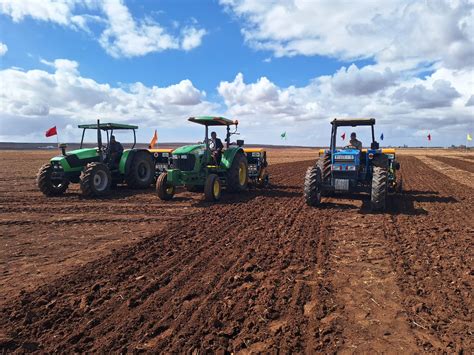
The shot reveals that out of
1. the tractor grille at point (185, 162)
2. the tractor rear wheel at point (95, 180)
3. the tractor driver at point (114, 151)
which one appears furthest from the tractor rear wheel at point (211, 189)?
the tractor driver at point (114, 151)

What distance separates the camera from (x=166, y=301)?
4.00 metres

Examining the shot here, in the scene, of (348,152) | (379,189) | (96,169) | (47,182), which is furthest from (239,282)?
(47,182)

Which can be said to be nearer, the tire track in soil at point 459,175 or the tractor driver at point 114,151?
the tractor driver at point 114,151

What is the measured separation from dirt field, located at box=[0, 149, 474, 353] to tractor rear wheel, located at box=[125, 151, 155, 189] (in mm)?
4031

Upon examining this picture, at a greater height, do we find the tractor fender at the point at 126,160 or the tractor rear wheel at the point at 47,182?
the tractor fender at the point at 126,160

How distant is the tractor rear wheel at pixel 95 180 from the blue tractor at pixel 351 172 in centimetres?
621

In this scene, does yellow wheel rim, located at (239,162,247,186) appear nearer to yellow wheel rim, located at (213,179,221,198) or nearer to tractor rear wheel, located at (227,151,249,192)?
tractor rear wheel, located at (227,151,249,192)

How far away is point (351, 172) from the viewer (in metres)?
9.42

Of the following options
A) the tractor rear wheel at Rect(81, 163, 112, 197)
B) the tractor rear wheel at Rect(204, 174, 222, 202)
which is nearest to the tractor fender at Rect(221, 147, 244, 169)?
the tractor rear wheel at Rect(204, 174, 222, 202)

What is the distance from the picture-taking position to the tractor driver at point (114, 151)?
12.2 meters

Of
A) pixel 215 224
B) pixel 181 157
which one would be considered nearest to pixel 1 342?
pixel 215 224

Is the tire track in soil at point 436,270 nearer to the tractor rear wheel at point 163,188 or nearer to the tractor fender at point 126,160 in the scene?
the tractor rear wheel at point 163,188

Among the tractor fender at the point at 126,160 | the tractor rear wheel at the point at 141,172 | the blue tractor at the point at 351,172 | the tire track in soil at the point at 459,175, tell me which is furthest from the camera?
the tire track in soil at the point at 459,175

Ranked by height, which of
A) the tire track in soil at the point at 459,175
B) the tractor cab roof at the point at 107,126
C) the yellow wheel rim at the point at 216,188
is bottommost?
the tire track in soil at the point at 459,175
